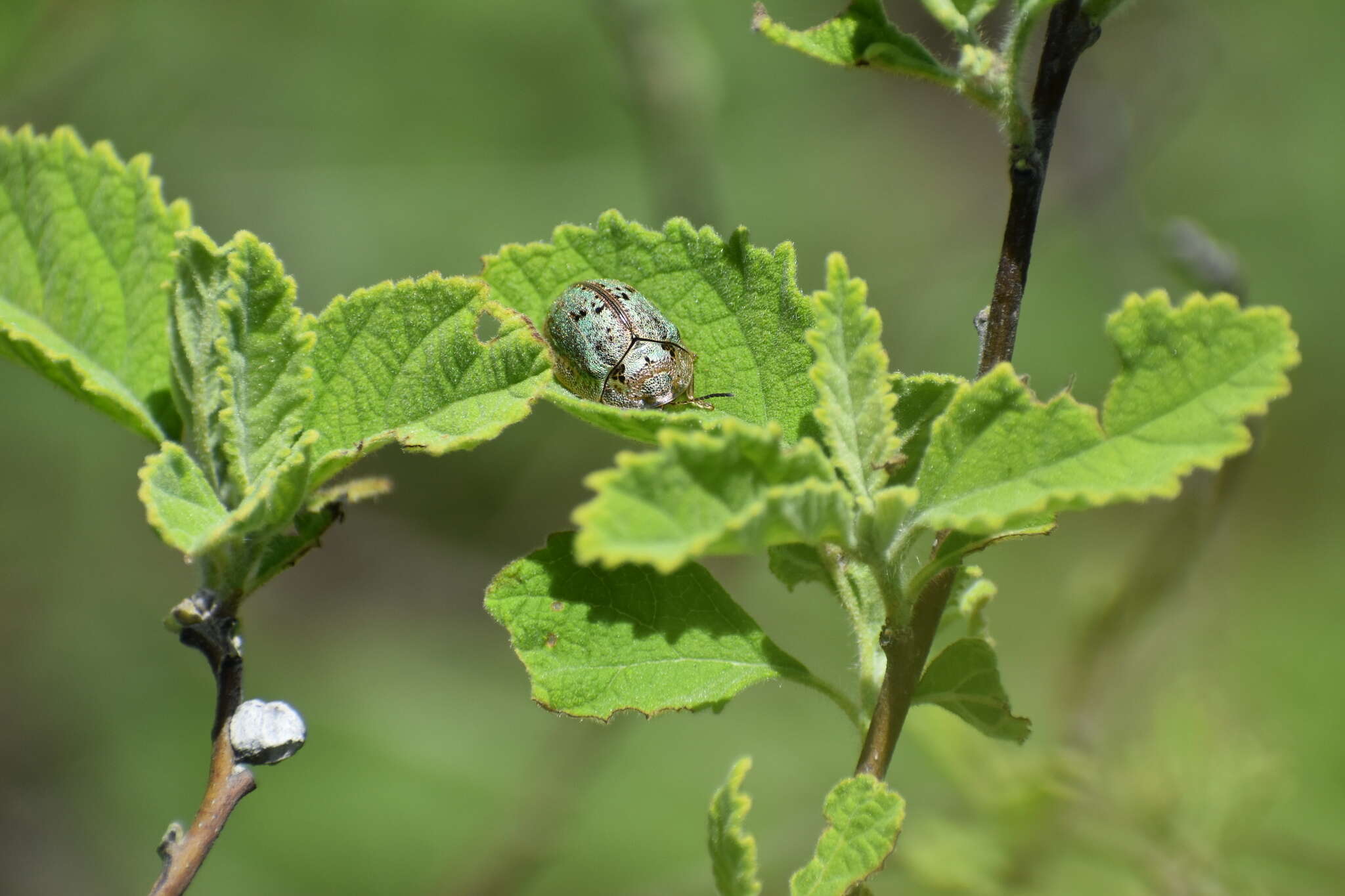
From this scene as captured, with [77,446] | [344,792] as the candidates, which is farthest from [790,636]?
[77,446]

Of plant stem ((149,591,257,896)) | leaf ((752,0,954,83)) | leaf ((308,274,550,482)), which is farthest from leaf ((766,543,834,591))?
plant stem ((149,591,257,896))

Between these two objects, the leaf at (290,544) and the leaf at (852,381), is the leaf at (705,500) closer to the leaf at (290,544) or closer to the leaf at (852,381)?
the leaf at (852,381)

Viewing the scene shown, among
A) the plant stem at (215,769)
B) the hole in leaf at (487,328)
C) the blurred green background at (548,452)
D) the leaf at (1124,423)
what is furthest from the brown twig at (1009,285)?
the blurred green background at (548,452)

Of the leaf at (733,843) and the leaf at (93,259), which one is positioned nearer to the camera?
the leaf at (733,843)

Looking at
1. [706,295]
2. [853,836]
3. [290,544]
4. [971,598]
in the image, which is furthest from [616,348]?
[853,836]

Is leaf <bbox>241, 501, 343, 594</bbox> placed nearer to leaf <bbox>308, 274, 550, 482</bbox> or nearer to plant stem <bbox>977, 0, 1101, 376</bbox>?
leaf <bbox>308, 274, 550, 482</bbox>

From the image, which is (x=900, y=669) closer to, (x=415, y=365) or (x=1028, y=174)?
(x=1028, y=174)
